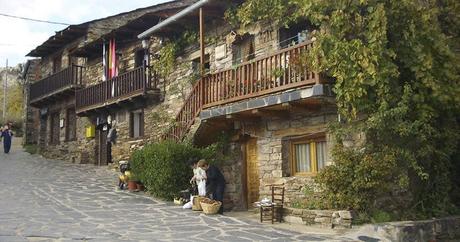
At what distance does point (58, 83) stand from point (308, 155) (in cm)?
1534

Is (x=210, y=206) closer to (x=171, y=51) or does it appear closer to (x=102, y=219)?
(x=102, y=219)

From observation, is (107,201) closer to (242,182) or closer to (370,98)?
(242,182)

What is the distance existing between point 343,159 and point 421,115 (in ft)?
5.65

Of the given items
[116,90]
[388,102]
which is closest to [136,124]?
[116,90]

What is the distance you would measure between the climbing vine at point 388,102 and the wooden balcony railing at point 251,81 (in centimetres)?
44

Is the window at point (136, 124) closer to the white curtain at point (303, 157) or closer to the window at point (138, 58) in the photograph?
the window at point (138, 58)

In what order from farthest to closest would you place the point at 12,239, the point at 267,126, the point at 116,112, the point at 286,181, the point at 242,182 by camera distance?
the point at 116,112, the point at 242,182, the point at 267,126, the point at 286,181, the point at 12,239

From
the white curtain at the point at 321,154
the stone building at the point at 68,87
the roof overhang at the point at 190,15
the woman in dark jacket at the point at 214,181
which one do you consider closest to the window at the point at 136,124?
the stone building at the point at 68,87

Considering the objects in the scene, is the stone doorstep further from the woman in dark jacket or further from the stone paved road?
the woman in dark jacket

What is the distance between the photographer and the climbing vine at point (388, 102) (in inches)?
340

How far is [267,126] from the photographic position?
1130 cm

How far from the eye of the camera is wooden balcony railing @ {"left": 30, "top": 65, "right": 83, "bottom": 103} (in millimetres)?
21188

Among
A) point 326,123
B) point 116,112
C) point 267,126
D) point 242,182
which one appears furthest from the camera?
point 116,112

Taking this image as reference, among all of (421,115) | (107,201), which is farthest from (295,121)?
(107,201)
